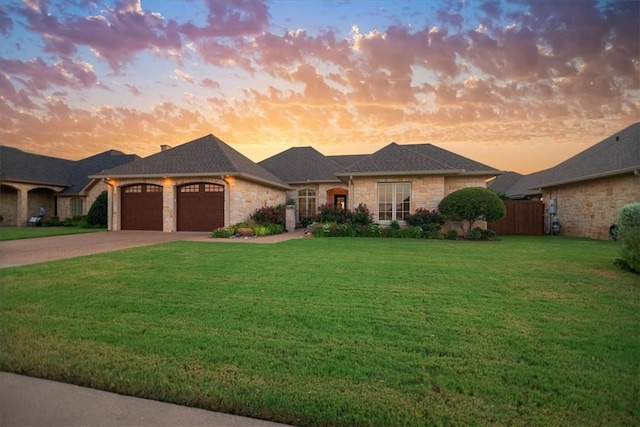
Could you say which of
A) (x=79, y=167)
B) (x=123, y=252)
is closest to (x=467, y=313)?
(x=123, y=252)

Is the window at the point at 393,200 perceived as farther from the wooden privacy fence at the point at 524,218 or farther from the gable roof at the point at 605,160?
the gable roof at the point at 605,160

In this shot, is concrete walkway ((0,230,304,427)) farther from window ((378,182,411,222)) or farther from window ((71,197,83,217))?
window ((71,197,83,217))

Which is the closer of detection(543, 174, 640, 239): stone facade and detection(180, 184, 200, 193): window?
detection(543, 174, 640, 239): stone facade

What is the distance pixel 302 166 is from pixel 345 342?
2233 centimetres

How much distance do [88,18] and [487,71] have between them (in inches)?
Answer: 509

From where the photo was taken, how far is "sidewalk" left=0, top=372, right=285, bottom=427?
2.22 meters

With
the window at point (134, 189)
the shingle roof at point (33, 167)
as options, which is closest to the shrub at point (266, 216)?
the window at point (134, 189)

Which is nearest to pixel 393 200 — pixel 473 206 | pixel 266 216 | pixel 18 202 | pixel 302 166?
pixel 473 206

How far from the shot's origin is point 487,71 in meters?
12.0

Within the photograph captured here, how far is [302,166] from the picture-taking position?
25.1 m

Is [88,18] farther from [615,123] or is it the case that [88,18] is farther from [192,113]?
[615,123]

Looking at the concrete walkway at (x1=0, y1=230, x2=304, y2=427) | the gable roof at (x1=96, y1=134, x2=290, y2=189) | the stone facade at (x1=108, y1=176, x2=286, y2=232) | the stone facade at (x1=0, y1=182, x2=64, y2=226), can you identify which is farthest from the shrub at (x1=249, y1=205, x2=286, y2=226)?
the stone facade at (x1=0, y1=182, x2=64, y2=226)

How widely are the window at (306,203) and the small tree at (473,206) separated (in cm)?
1065

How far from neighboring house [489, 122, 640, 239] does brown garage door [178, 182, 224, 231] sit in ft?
62.4
